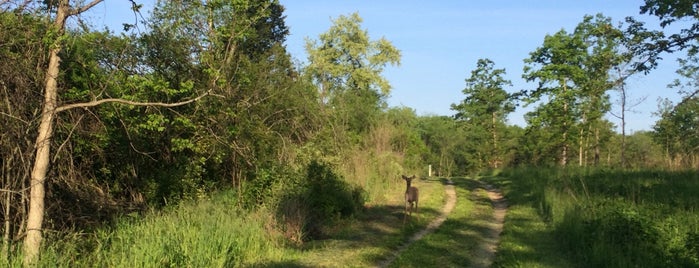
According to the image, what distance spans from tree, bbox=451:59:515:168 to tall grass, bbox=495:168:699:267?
1807 inches

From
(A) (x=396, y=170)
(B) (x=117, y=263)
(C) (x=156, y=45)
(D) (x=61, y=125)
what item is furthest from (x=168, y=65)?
(A) (x=396, y=170)

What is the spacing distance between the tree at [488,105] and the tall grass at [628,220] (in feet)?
151

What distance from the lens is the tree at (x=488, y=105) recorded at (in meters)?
63.4

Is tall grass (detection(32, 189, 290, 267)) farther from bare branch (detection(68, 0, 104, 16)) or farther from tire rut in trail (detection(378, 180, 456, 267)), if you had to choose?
bare branch (detection(68, 0, 104, 16))

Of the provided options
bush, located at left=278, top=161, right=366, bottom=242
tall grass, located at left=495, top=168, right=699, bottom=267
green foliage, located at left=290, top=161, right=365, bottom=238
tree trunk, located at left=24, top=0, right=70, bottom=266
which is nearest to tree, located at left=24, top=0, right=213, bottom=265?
tree trunk, located at left=24, top=0, right=70, bottom=266

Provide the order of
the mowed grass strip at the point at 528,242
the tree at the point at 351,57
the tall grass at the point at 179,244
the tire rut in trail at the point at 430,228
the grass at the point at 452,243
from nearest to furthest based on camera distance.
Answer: the tall grass at the point at 179,244 < the mowed grass strip at the point at 528,242 < the grass at the point at 452,243 < the tire rut in trail at the point at 430,228 < the tree at the point at 351,57

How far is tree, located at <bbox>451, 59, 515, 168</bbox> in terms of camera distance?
63.4 meters

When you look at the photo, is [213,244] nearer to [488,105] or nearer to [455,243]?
[455,243]

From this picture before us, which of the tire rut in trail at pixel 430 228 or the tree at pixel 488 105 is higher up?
the tree at pixel 488 105

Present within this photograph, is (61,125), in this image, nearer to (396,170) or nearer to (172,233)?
(172,233)

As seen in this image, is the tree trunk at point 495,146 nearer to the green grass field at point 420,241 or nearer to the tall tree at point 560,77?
the tall tree at point 560,77

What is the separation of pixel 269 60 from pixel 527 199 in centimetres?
1256

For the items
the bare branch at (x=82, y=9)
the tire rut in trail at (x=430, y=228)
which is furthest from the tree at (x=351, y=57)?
the bare branch at (x=82, y=9)

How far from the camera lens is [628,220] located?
10.7m
